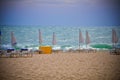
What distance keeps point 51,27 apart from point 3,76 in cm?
2276

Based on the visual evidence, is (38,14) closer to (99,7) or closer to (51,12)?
(51,12)

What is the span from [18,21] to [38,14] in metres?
2.44

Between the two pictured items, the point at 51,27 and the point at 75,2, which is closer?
the point at 75,2

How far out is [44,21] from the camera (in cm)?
2267

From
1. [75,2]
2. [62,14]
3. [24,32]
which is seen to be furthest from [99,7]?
[24,32]

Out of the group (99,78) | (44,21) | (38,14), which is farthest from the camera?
(44,21)

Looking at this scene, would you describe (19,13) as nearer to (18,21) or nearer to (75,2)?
(18,21)

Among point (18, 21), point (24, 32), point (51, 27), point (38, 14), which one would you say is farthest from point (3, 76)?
point (51, 27)

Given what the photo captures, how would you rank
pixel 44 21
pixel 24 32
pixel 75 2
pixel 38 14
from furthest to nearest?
pixel 24 32, pixel 44 21, pixel 38 14, pixel 75 2

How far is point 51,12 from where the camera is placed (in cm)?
2156

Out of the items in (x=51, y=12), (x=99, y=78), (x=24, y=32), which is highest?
(x=51, y=12)

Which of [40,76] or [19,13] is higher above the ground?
[19,13]

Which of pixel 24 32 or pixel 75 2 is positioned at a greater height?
pixel 75 2

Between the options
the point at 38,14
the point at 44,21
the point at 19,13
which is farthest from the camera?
the point at 44,21
